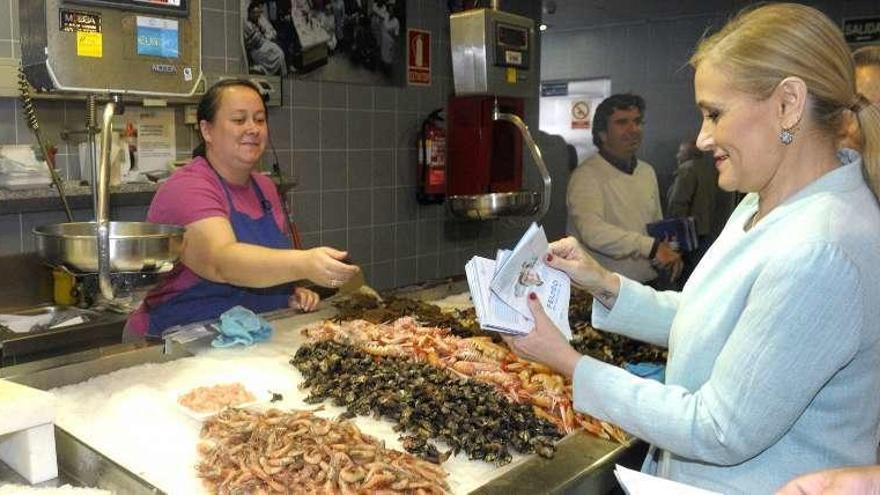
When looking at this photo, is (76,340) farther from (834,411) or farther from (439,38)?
(439,38)

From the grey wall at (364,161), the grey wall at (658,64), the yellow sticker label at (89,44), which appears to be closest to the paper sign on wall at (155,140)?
the grey wall at (364,161)

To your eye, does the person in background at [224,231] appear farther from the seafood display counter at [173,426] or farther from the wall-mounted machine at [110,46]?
the wall-mounted machine at [110,46]

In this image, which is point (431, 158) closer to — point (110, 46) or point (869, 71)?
point (869, 71)

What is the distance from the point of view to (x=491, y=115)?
16.4 ft

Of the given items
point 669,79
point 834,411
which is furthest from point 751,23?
point 669,79

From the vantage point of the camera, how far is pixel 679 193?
24.1 feet

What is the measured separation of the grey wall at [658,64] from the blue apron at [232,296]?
20.8 ft

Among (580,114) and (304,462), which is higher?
(580,114)

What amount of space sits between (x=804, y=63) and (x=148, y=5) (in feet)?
5.42

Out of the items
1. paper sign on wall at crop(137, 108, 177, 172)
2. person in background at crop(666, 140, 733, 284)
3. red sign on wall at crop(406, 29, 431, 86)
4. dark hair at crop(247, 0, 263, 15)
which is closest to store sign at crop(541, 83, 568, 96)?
person in background at crop(666, 140, 733, 284)

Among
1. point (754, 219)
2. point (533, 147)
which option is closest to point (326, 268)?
point (754, 219)

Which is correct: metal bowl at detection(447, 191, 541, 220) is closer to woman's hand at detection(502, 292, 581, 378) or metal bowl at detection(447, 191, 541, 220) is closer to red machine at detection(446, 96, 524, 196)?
red machine at detection(446, 96, 524, 196)

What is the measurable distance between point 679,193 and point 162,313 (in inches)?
227

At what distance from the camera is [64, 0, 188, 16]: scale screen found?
192cm
